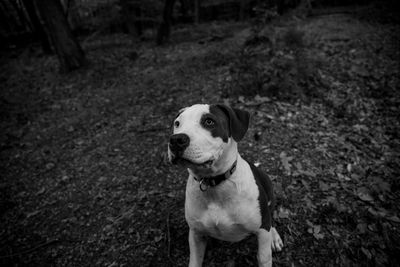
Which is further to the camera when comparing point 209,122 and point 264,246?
point 264,246

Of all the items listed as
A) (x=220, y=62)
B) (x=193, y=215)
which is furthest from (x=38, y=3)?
(x=193, y=215)

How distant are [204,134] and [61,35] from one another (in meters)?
9.81

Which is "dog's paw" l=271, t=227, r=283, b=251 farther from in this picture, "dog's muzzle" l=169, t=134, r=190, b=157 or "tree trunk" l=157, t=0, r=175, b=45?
"tree trunk" l=157, t=0, r=175, b=45

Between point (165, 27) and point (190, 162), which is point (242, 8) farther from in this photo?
point (190, 162)

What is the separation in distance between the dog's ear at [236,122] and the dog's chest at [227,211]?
546 millimetres

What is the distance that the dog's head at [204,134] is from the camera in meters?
2.04

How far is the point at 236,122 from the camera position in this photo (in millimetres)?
2471

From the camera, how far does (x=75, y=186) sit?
4781 millimetres

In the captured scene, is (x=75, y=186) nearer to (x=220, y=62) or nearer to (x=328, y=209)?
(x=328, y=209)

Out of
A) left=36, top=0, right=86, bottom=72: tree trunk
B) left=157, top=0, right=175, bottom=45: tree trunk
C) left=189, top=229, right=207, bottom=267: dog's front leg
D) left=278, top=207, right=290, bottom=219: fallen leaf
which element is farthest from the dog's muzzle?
left=157, top=0, right=175, bottom=45: tree trunk

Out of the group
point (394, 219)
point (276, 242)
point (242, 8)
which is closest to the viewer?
point (276, 242)

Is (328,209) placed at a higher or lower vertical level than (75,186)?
higher

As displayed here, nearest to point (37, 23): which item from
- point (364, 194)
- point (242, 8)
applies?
point (242, 8)

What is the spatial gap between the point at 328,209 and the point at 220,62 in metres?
6.29
